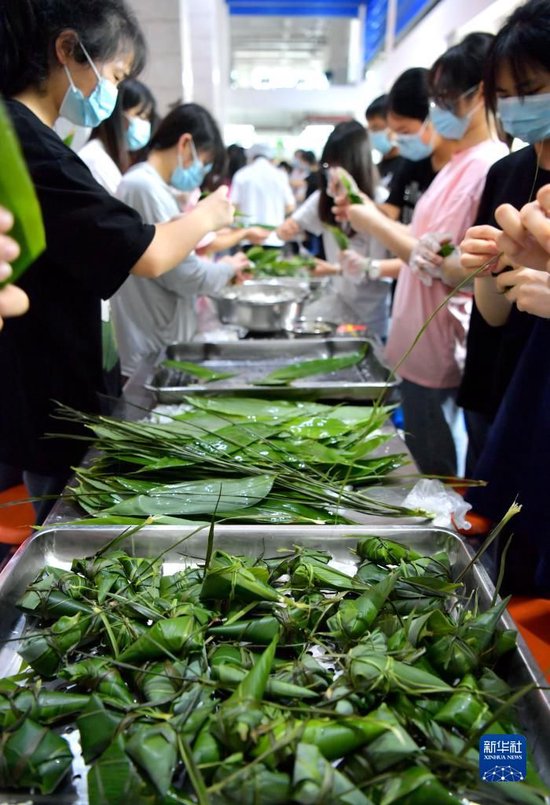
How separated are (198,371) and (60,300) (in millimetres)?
542

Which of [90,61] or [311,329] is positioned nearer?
[90,61]

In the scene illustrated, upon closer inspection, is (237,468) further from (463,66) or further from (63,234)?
(463,66)

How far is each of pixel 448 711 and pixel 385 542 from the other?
1.14 feet

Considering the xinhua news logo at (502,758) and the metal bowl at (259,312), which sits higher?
the xinhua news logo at (502,758)

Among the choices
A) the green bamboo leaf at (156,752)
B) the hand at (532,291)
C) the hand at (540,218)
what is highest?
the hand at (540,218)

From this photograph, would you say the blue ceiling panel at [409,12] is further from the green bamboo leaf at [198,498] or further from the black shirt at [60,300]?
the green bamboo leaf at [198,498]

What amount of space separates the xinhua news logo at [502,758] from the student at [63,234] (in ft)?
3.29

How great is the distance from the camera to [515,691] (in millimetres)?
702

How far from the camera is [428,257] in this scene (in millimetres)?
2078

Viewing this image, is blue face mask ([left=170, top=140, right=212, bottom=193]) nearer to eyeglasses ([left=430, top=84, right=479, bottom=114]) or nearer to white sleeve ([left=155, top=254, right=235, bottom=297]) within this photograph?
white sleeve ([left=155, top=254, right=235, bottom=297])

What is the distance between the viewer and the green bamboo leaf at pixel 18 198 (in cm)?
52

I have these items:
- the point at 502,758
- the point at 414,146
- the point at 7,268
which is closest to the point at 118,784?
the point at 502,758

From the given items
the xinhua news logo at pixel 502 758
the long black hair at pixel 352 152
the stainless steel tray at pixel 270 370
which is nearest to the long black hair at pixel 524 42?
the stainless steel tray at pixel 270 370

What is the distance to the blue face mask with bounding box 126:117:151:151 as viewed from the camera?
8.88 ft
